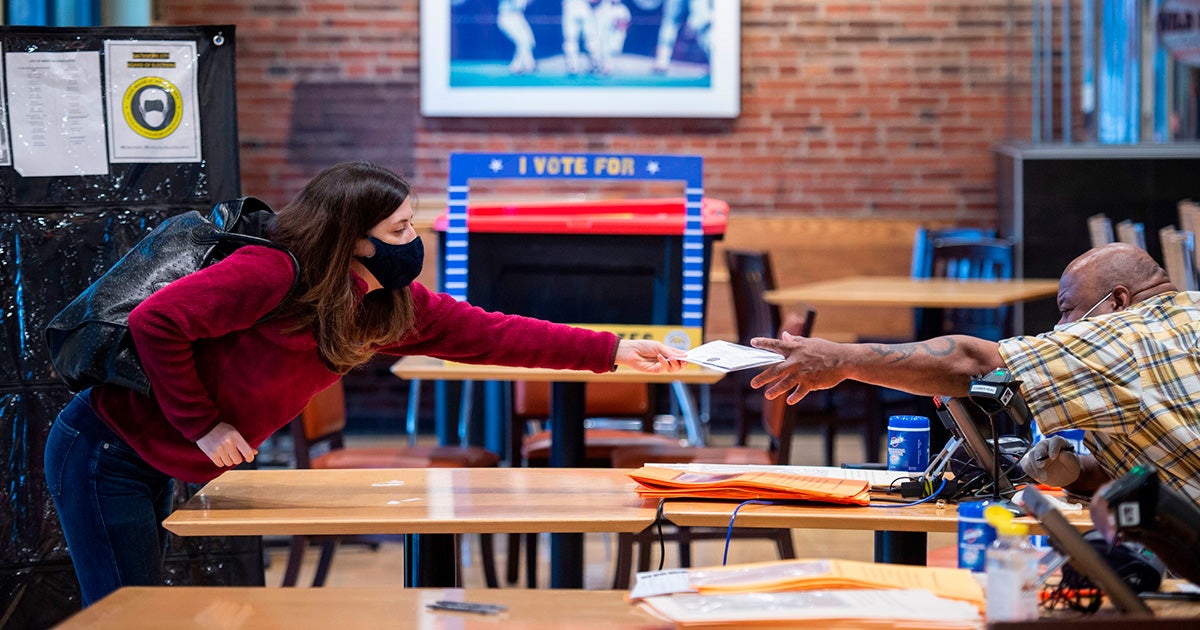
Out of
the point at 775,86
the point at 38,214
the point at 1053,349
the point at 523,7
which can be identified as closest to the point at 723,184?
the point at 775,86

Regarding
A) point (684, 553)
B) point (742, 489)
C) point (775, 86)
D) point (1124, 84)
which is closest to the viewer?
point (742, 489)

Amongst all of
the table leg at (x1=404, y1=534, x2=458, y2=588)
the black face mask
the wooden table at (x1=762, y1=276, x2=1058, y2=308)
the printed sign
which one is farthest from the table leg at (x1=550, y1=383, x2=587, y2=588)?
the printed sign

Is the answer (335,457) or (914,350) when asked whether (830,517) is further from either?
(335,457)

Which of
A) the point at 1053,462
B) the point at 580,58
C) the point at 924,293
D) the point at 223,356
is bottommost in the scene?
the point at 1053,462

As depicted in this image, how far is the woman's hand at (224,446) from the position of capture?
2324 mm

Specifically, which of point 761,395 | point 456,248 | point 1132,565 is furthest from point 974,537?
point 761,395

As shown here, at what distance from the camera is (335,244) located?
2.41m

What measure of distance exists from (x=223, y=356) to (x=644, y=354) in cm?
88

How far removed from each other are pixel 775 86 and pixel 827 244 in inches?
38.7

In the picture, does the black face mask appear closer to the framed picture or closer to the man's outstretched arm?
the man's outstretched arm

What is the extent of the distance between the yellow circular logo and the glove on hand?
2.17 metres

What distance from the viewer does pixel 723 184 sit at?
792 centimetres

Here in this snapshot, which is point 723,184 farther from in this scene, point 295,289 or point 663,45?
point 295,289

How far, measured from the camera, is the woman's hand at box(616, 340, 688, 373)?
9.14 feet
